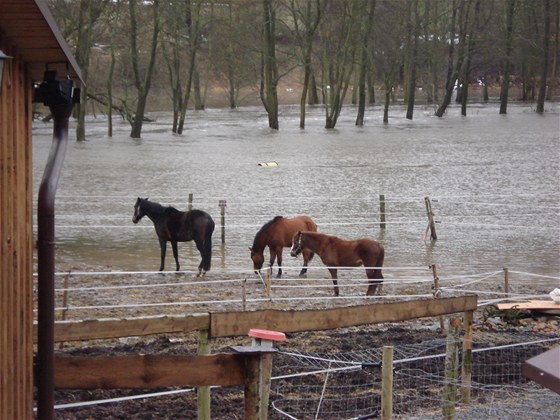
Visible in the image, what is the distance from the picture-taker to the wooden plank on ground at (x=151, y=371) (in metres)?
5.30

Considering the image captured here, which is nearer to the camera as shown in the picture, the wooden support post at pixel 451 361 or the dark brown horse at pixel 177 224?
the wooden support post at pixel 451 361

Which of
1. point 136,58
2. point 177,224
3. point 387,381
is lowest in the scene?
point 177,224

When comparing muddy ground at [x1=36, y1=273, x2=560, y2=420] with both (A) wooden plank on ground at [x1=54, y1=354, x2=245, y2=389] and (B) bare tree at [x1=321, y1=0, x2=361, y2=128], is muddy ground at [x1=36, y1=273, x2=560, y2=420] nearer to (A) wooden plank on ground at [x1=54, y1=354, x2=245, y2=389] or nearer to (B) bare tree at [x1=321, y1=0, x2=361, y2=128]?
(A) wooden plank on ground at [x1=54, y1=354, x2=245, y2=389]

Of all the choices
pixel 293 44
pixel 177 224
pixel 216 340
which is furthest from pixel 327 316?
pixel 293 44

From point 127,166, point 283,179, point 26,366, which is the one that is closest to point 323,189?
point 283,179

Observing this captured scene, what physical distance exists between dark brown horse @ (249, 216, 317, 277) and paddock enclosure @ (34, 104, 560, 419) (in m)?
0.39

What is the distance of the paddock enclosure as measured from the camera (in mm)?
7953

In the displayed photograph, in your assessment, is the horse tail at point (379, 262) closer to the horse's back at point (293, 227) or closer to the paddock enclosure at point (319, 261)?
the paddock enclosure at point (319, 261)

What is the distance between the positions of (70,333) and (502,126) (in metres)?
42.9

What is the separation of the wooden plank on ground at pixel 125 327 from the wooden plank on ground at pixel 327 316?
0.52ft

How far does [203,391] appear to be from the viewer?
6730 millimetres

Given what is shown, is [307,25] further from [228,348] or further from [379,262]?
[228,348]

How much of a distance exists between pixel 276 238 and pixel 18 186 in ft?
34.2

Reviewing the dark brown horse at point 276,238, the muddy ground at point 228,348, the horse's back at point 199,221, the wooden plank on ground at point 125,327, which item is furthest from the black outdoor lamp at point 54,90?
the horse's back at point 199,221
